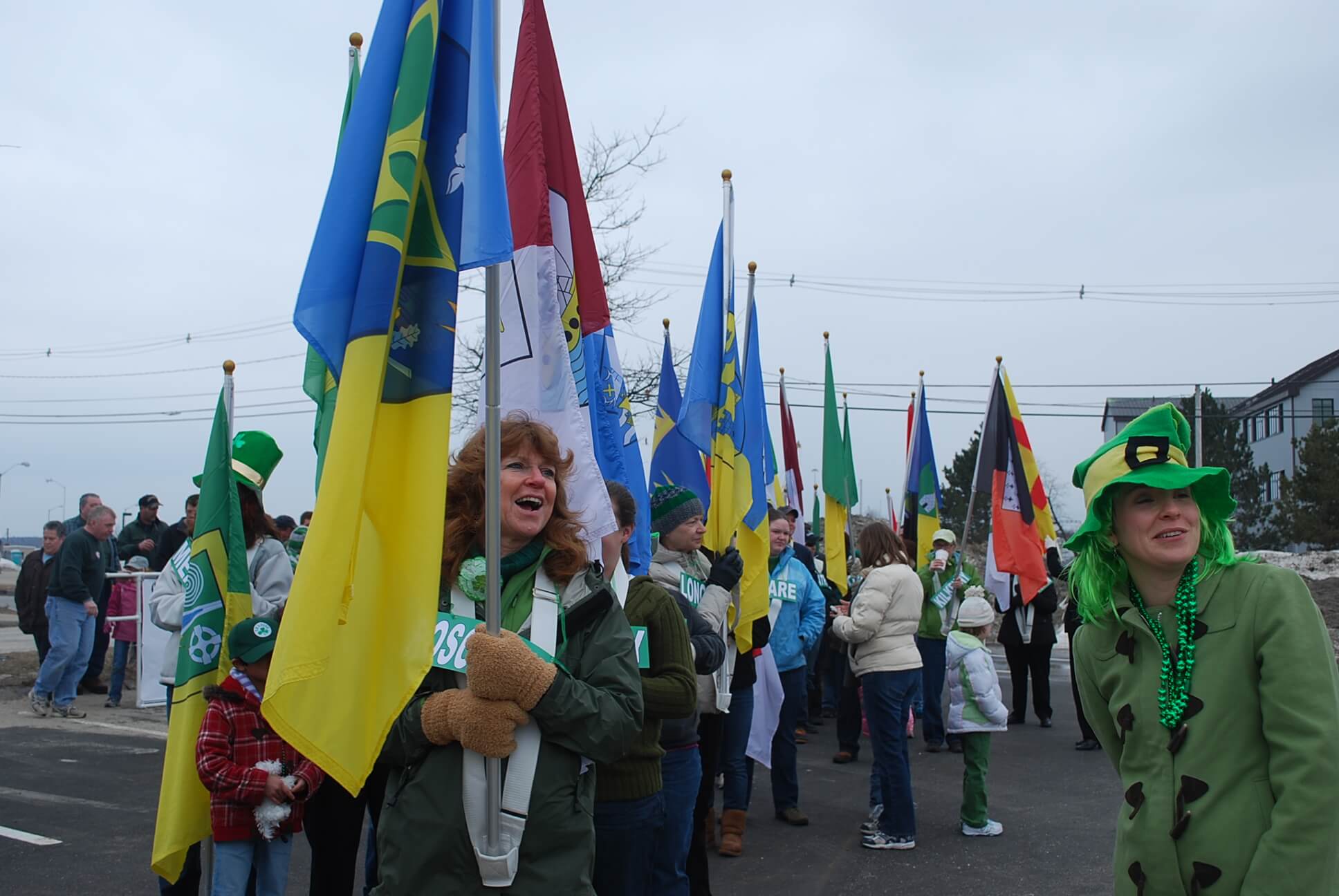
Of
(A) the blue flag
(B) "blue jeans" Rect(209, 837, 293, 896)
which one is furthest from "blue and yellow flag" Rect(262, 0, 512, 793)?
(B) "blue jeans" Rect(209, 837, 293, 896)

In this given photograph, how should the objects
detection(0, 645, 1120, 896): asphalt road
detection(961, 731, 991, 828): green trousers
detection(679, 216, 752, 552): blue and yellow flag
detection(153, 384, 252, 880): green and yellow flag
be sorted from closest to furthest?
detection(153, 384, 252, 880): green and yellow flag < detection(0, 645, 1120, 896): asphalt road < detection(679, 216, 752, 552): blue and yellow flag < detection(961, 731, 991, 828): green trousers

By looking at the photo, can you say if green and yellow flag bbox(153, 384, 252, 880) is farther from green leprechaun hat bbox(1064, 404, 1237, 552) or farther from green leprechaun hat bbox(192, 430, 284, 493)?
green leprechaun hat bbox(1064, 404, 1237, 552)

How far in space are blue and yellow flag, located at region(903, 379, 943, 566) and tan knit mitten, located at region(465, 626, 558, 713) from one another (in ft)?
29.9

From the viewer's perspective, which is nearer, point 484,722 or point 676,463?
point 484,722

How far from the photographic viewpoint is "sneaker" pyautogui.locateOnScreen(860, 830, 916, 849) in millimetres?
7152

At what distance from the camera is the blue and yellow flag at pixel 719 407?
22.7 ft

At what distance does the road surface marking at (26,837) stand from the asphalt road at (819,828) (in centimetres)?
2

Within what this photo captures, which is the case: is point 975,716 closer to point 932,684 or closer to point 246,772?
point 932,684

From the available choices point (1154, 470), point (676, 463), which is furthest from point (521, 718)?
point (676, 463)

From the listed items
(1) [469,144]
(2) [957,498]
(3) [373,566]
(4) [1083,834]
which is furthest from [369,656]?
(2) [957,498]

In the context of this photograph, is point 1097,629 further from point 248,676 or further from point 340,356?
point 248,676

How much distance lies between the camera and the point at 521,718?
278cm

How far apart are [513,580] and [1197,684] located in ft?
5.89

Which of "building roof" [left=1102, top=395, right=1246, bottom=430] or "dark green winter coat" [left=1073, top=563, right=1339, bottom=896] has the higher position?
"building roof" [left=1102, top=395, right=1246, bottom=430]
